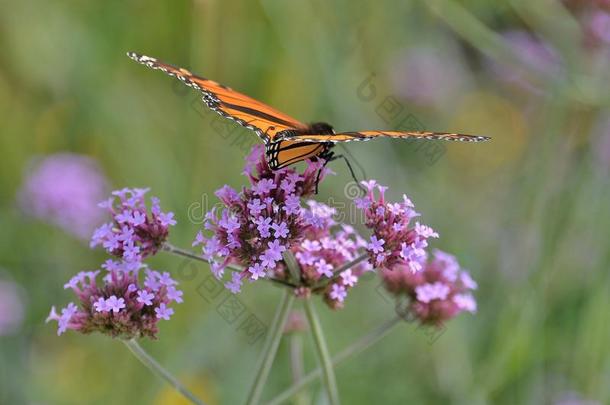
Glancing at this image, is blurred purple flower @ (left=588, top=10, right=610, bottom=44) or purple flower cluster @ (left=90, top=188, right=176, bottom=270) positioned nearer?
purple flower cluster @ (left=90, top=188, right=176, bottom=270)

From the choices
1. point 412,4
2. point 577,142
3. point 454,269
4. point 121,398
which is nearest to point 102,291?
point 454,269

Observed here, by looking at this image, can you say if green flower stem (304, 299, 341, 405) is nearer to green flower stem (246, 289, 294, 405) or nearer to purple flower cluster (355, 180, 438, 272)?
green flower stem (246, 289, 294, 405)

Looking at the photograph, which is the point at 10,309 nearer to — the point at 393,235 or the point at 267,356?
the point at 267,356

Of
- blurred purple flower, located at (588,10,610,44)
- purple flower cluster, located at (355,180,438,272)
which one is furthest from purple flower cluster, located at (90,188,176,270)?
blurred purple flower, located at (588,10,610,44)

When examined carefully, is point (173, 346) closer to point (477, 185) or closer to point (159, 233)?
point (159, 233)

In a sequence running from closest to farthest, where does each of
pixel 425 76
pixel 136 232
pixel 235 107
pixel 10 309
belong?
pixel 136 232, pixel 235 107, pixel 10 309, pixel 425 76

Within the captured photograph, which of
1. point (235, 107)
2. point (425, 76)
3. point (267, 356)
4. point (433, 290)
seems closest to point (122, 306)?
point (267, 356)
